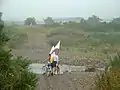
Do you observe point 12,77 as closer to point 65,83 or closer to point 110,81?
point 110,81

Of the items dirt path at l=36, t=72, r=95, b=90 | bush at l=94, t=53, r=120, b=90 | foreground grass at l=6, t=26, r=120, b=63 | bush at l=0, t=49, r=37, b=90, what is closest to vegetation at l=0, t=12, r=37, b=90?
bush at l=0, t=49, r=37, b=90

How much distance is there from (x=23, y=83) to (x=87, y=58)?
919 inches

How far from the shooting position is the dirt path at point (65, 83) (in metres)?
13.6

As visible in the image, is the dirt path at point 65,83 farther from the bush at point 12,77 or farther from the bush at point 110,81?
the bush at point 12,77

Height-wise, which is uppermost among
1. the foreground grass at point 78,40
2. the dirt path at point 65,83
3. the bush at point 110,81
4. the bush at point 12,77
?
the bush at point 12,77

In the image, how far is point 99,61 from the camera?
2678 cm

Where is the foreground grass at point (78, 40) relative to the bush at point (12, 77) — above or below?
below

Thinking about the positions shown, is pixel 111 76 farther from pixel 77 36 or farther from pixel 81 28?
pixel 81 28

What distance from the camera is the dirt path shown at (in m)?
13.6

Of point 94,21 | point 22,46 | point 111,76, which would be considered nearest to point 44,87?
point 111,76

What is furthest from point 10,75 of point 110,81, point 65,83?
point 65,83

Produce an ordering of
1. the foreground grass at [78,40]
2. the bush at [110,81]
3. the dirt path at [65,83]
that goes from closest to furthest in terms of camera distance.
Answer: the bush at [110,81]
the dirt path at [65,83]
the foreground grass at [78,40]

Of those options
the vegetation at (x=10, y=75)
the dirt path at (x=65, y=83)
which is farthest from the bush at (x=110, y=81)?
the dirt path at (x=65, y=83)

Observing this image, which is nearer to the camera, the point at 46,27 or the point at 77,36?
the point at 77,36
